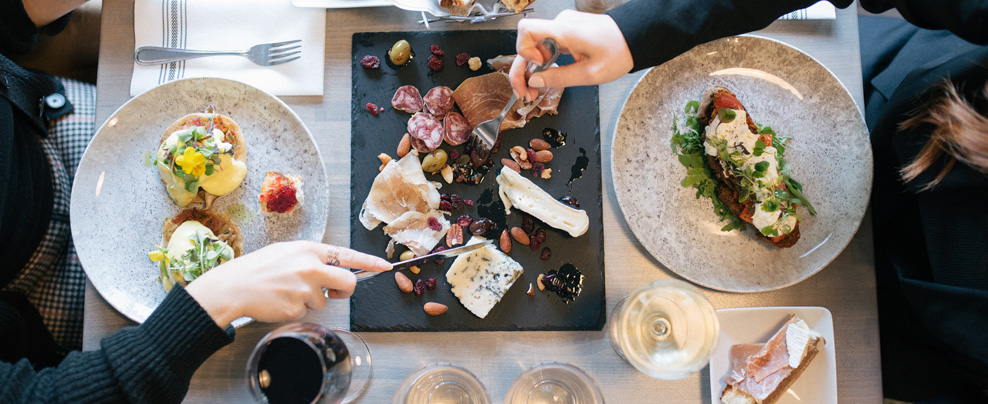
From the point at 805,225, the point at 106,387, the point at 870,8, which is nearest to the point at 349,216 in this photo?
the point at 106,387

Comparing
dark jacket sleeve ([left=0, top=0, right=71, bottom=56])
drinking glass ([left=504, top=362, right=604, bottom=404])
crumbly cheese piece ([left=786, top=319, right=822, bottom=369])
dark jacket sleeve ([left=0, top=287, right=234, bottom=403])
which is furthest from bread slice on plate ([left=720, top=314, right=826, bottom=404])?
dark jacket sleeve ([left=0, top=0, right=71, bottom=56])

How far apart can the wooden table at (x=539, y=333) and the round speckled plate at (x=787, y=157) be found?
5cm

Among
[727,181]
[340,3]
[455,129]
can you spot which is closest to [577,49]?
[455,129]

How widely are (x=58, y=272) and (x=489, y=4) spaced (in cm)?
108

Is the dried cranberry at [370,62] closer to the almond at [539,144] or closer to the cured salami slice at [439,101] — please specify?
the cured salami slice at [439,101]

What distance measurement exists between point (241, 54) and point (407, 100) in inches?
13.8

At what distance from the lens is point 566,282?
1123 millimetres

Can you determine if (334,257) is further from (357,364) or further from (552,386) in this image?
(552,386)

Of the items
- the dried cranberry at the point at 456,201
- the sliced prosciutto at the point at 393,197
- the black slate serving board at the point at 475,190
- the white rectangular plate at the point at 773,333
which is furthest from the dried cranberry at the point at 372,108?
the white rectangular plate at the point at 773,333

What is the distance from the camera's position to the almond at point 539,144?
3.78ft

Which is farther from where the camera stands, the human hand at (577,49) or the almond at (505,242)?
the almond at (505,242)

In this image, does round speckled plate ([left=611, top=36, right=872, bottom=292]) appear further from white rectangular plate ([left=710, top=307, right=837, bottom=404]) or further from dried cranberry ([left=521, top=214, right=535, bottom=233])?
dried cranberry ([left=521, top=214, right=535, bottom=233])

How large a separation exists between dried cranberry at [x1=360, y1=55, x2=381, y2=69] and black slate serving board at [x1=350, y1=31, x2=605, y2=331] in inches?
0.4

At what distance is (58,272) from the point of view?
1202 mm
